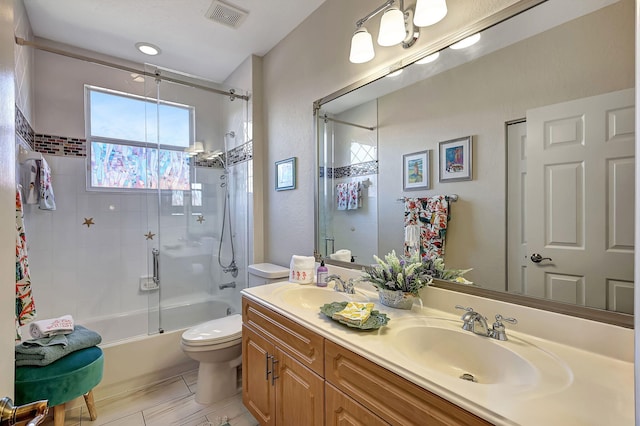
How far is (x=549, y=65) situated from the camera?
98 centimetres

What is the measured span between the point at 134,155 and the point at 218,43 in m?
1.42

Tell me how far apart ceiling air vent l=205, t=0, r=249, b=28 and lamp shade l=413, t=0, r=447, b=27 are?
1355 mm

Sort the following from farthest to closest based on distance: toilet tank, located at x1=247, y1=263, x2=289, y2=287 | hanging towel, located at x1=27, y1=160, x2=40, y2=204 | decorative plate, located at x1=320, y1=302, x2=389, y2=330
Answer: toilet tank, located at x1=247, y1=263, x2=289, y2=287 < hanging towel, located at x1=27, y1=160, x2=40, y2=204 < decorative plate, located at x1=320, y1=302, x2=389, y2=330

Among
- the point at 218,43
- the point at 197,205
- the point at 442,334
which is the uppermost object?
the point at 218,43

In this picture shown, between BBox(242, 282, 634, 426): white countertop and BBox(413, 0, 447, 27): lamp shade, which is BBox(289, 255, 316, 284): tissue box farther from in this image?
BBox(413, 0, 447, 27): lamp shade

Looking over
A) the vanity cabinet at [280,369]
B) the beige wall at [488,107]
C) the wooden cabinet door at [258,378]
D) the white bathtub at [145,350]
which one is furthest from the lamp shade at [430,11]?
the white bathtub at [145,350]

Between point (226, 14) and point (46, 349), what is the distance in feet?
7.74

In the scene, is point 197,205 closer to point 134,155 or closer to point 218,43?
point 134,155

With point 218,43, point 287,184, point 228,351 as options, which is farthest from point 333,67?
point 228,351

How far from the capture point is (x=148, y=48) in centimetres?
250

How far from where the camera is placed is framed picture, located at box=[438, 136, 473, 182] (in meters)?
1.23

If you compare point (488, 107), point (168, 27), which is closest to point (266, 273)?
point (488, 107)

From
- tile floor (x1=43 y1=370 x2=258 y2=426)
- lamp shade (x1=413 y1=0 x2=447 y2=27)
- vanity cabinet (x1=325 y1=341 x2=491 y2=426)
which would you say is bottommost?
tile floor (x1=43 y1=370 x2=258 y2=426)

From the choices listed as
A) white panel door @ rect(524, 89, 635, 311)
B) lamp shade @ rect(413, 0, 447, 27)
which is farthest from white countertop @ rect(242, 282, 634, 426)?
lamp shade @ rect(413, 0, 447, 27)
